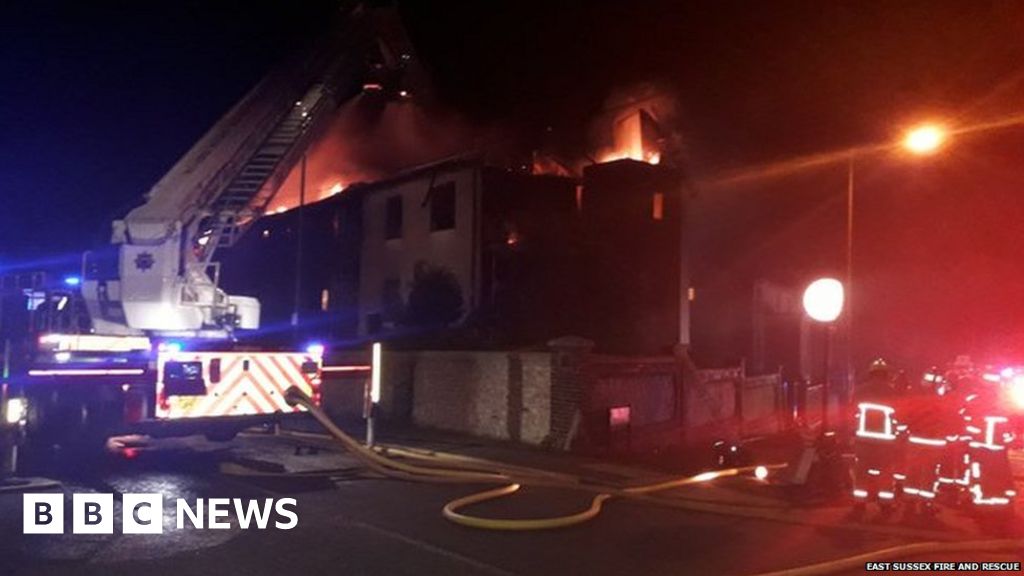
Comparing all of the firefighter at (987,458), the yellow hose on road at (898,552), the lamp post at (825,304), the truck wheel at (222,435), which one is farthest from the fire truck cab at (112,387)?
the firefighter at (987,458)

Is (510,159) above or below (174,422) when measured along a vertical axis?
above

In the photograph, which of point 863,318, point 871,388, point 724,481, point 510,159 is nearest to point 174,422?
point 724,481

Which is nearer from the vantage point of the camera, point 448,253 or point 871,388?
point 871,388

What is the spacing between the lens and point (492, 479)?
912 centimetres

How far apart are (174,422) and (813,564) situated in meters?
6.72

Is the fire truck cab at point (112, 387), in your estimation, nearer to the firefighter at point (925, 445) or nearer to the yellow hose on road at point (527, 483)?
the yellow hose on road at point (527, 483)

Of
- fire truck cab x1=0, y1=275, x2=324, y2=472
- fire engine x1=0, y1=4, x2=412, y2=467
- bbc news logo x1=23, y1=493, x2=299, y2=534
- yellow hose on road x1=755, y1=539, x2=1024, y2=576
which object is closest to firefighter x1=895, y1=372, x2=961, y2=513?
yellow hose on road x1=755, y1=539, x2=1024, y2=576

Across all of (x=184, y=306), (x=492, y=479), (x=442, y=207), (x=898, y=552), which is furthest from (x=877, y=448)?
(x=442, y=207)

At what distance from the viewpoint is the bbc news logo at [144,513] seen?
23.0 ft

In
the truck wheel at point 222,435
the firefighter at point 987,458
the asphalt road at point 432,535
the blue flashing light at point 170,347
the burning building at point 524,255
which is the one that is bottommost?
the asphalt road at point 432,535

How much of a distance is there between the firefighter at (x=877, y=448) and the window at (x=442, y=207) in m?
17.1

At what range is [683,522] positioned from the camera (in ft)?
25.3

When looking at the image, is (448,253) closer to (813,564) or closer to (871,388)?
(871,388)

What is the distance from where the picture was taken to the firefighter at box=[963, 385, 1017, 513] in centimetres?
759
